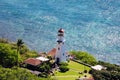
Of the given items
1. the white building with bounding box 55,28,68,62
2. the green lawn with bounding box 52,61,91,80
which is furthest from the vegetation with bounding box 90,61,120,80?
the white building with bounding box 55,28,68,62

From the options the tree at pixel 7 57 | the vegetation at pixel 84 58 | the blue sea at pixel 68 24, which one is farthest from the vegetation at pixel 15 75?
the blue sea at pixel 68 24

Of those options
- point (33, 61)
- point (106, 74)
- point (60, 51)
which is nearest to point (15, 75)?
point (33, 61)

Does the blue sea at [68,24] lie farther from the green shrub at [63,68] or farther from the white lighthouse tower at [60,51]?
the green shrub at [63,68]

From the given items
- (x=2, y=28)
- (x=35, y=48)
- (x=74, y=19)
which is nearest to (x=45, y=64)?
(x=35, y=48)

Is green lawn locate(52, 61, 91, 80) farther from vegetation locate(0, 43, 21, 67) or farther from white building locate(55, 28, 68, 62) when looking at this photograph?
vegetation locate(0, 43, 21, 67)

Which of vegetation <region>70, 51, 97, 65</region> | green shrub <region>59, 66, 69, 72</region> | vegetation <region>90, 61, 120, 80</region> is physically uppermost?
vegetation <region>70, 51, 97, 65</region>

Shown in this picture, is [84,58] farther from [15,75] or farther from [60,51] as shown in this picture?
[15,75]
